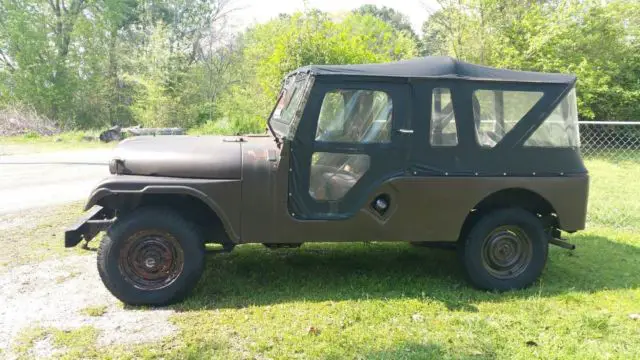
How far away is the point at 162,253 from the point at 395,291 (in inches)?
79.7

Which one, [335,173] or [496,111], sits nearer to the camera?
[335,173]

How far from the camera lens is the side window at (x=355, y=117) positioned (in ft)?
13.2

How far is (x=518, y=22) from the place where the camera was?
17.4 m

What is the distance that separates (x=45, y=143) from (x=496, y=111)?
19.7 metres

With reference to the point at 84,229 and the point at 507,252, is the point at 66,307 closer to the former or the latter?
the point at 84,229

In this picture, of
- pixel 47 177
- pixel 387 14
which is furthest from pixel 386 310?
pixel 387 14

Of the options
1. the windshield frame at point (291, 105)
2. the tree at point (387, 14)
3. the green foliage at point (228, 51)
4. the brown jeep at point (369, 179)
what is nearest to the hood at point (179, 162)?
the brown jeep at point (369, 179)

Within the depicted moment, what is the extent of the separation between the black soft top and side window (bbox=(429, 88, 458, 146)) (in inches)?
6.7

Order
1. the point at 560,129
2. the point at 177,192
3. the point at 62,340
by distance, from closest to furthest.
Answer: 1. the point at 62,340
2. the point at 177,192
3. the point at 560,129

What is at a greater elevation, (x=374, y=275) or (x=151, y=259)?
(x=151, y=259)

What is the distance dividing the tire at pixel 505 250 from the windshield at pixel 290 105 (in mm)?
1879

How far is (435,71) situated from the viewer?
4.18 metres

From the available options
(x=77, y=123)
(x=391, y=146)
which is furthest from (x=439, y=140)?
(x=77, y=123)

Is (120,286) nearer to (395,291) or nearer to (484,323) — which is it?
(395,291)
